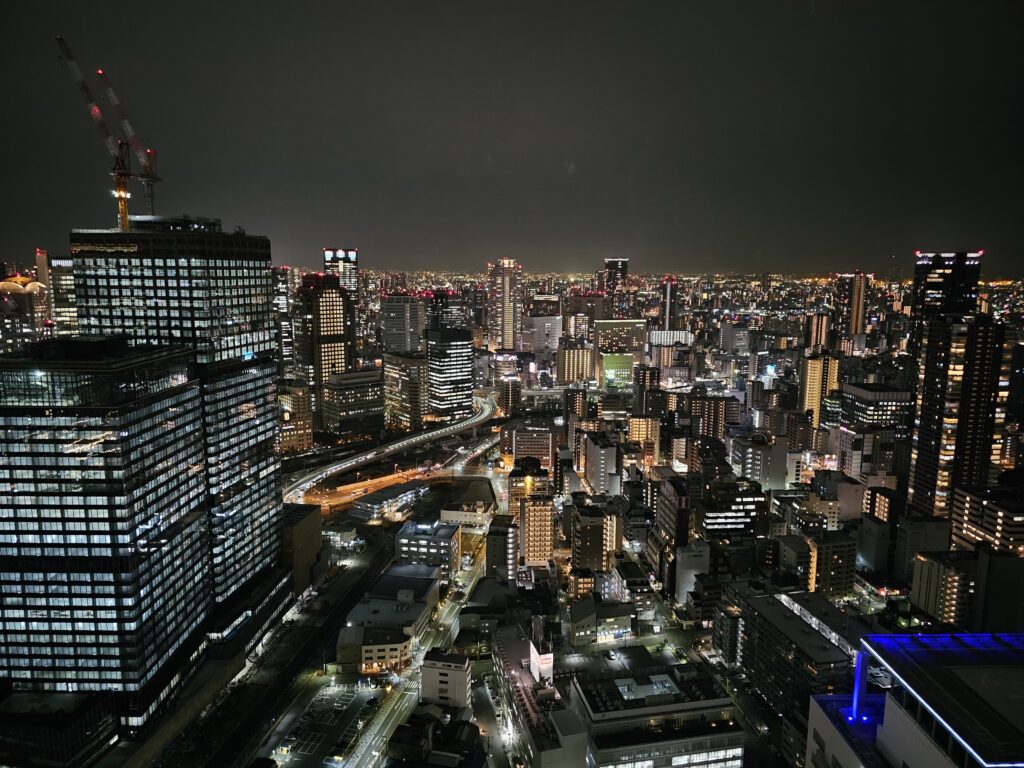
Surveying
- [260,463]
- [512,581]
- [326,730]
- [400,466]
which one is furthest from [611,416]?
[326,730]

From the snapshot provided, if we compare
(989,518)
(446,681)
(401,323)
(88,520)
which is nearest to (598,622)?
(446,681)

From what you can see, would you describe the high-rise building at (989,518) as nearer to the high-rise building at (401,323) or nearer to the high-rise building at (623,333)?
the high-rise building at (623,333)

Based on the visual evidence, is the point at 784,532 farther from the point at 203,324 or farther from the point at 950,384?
the point at 203,324

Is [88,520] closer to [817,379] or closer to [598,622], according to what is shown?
[598,622]

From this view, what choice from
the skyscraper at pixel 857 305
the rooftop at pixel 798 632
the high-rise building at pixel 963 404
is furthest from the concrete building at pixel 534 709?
the skyscraper at pixel 857 305

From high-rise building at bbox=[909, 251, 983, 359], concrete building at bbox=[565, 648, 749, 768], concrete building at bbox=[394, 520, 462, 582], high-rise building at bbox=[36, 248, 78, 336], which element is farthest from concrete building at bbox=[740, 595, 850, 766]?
high-rise building at bbox=[36, 248, 78, 336]
